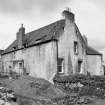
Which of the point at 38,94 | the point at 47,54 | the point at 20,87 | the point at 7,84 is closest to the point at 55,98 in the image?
the point at 38,94

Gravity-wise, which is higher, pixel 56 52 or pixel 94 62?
pixel 56 52

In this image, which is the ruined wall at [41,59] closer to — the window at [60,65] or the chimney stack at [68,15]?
the window at [60,65]

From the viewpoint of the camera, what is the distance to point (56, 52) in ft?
81.6

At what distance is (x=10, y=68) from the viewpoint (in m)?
33.4

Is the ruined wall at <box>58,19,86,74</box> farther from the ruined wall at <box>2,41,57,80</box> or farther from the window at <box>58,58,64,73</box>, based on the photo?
the ruined wall at <box>2,41,57,80</box>

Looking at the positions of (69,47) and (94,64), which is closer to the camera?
(69,47)

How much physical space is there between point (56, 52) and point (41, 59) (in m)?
2.48

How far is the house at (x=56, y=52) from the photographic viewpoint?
974 inches

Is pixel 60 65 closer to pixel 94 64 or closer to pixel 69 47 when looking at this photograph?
pixel 69 47

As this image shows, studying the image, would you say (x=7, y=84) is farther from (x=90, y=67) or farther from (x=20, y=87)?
(x=90, y=67)

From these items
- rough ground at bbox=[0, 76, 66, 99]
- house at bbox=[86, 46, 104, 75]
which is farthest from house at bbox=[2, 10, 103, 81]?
house at bbox=[86, 46, 104, 75]

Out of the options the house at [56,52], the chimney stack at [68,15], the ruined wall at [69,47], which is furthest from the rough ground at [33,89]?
the chimney stack at [68,15]

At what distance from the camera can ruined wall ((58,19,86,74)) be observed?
25.8 m

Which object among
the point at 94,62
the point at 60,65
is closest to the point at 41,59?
the point at 60,65
